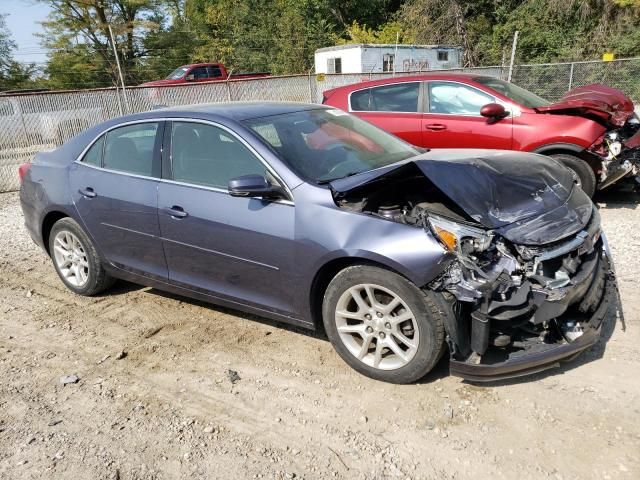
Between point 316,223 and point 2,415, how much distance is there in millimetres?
2215

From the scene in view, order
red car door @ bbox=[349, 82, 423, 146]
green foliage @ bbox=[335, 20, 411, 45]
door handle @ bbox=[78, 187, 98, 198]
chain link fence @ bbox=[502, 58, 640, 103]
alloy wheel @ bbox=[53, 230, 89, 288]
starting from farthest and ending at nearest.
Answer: green foliage @ bbox=[335, 20, 411, 45] < chain link fence @ bbox=[502, 58, 640, 103] < red car door @ bbox=[349, 82, 423, 146] < alloy wheel @ bbox=[53, 230, 89, 288] < door handle @ bbox=[78, 187, 98, 198]

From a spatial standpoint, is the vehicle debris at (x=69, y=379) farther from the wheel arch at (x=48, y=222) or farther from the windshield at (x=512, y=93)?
the windshield at (x=512, y=93)

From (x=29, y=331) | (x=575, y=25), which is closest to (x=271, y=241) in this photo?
(x=29, y=331)

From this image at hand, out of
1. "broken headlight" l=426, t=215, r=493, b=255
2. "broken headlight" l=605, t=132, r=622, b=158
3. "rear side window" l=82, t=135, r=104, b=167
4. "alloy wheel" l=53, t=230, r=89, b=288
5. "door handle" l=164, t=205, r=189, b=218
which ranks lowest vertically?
"alloy wheel" l=53, t=230, r=89, b=288

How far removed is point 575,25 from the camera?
84.8 ft

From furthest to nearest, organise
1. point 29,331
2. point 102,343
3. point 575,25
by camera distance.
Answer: point 575,25, point 29,331, point 102,343

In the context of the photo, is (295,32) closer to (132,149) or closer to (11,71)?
(11,71)

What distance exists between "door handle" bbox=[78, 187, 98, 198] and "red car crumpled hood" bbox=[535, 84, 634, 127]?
510 centimetres

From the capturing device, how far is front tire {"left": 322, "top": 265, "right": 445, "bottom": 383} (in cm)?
299

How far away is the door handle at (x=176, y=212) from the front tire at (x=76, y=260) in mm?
1158

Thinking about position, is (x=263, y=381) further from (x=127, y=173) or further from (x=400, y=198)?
(x=127, y=173)

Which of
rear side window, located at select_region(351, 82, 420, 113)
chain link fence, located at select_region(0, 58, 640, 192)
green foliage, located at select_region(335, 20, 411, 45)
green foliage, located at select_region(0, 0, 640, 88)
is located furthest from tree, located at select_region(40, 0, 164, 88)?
rear side window, located at select_region(351, 82, 420, 113)

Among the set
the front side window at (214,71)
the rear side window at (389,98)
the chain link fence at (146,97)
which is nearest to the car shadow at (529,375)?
the rear side window at (389,98)

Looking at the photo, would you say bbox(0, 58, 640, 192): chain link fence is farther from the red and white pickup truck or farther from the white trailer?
the white trailer
